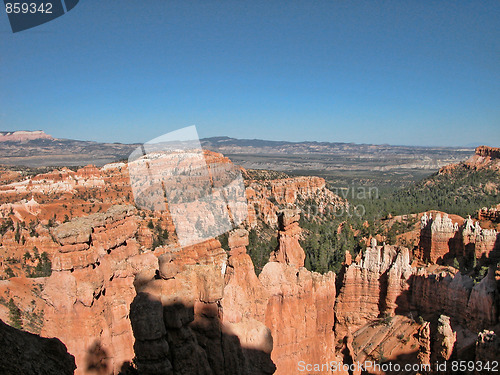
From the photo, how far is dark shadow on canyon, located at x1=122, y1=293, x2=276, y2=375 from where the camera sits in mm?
5059

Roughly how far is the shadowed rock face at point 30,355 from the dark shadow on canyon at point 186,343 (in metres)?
1.00

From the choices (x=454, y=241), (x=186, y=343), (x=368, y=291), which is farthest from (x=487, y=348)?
(x=454, y=241)

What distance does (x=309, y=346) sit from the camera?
461 inches

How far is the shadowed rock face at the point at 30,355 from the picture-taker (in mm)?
3527

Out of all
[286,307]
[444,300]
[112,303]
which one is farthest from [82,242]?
[444,300]

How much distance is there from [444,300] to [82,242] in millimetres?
16022

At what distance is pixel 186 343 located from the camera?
5.56 metres

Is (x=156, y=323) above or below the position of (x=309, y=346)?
above

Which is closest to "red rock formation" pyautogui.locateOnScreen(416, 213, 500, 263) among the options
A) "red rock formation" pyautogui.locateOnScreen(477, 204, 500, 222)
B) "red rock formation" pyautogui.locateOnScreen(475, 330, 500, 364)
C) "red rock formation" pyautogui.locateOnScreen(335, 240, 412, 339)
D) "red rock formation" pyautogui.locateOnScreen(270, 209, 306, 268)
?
"red rock formation" pyautogui.locateOnScreen(477, 204, 500, 222)

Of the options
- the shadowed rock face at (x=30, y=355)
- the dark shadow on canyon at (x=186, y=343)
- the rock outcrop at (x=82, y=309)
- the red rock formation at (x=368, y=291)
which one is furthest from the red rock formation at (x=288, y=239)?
the shadowed rock face at (x=30, y=355)

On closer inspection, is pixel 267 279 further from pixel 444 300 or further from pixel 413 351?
pixel 444 300

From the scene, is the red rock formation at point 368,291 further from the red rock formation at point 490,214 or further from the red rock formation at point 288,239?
the red rock formation at point 490,214

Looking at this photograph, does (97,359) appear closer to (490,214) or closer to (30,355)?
(30,355)

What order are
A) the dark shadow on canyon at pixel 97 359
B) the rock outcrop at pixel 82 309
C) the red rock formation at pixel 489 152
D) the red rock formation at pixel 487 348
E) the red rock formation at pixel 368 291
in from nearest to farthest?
1. the rock outcrop at pixel 82 309
2. the dark shadow on canyon at pixel 97 359
3. the red rock formation at pixel 487 348
4. the red rock formation at pixel 368 291
5. the red rock formation at pixel 489 152
